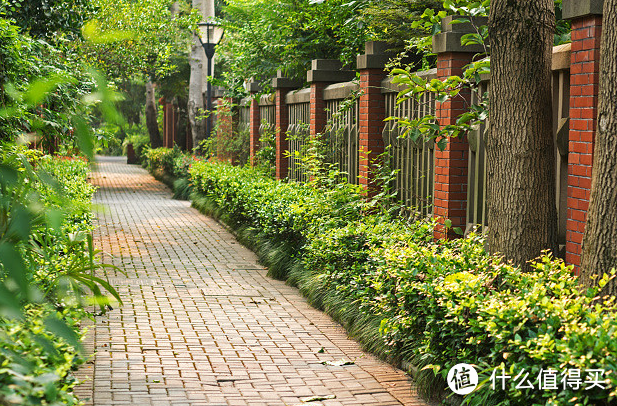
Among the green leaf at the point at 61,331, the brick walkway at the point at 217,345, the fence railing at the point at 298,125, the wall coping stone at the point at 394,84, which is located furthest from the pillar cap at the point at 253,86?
the green leaf at the point at 61,331

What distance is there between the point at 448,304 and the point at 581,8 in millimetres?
2143

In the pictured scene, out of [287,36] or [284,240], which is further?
[287,36]

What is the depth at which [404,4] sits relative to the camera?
949 cm

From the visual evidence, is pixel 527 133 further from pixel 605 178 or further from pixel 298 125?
pixel 298 125

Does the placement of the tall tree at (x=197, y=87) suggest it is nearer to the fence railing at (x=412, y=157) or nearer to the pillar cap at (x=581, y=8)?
the fence railing at (x=412, y=157)

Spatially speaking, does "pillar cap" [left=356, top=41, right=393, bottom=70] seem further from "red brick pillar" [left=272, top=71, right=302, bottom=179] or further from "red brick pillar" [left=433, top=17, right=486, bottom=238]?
"red brick pillar" [left=272, top=71, right=302, bottom=179]

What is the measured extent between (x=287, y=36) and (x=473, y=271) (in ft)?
32.1

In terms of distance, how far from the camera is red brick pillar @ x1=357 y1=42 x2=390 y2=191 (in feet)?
29.6

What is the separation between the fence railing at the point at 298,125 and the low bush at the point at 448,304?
3.12 meters

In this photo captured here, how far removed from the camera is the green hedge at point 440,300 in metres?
3.71

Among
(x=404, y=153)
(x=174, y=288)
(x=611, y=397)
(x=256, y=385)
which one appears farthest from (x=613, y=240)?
(x=174, y=288)

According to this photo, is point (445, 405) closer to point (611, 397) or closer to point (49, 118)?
point (611, 397)

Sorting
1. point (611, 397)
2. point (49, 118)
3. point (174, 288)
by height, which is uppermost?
point (49, 118)

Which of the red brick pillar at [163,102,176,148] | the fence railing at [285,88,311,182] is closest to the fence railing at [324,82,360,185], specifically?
the fence railing at [285,88,311,182]
